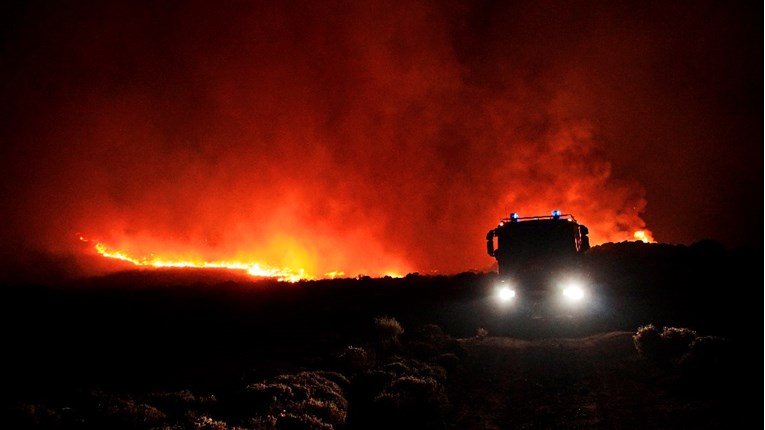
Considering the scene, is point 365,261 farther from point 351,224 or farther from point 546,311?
point 546,311

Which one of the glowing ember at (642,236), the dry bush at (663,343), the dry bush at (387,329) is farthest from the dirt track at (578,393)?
the glowing ember at (642,236)

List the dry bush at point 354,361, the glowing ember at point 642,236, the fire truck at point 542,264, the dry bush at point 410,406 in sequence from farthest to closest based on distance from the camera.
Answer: the glowing ember at point 642,236, the fire truck at point 542,264, the dry bush at point 354,361, the dry bush at point 410,406

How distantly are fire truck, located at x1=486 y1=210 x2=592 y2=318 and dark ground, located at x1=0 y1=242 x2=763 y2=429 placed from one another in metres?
1.04

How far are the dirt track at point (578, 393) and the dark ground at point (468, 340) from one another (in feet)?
0.13

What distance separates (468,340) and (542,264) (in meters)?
4.07

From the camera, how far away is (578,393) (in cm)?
927

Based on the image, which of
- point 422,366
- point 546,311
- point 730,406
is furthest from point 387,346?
point 730,406

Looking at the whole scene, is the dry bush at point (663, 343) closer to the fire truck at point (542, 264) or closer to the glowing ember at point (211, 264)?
the fire truck at point (542, 264)

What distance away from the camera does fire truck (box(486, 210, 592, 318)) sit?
1625 cm

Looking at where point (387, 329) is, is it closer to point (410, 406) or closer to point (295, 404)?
point (410, 406)

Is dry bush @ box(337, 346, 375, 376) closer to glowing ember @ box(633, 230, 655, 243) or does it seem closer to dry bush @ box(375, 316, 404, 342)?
dry bush @ box(375, 316, 404, 342)

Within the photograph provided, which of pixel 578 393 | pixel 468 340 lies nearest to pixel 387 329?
pixel 468 340

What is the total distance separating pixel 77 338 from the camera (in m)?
19.0

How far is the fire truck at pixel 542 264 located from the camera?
16.2 meters
